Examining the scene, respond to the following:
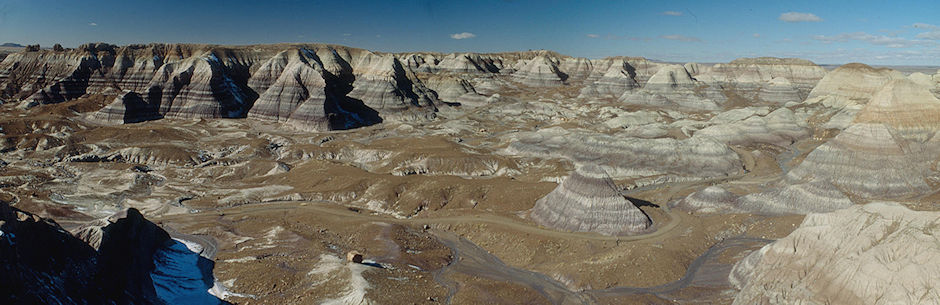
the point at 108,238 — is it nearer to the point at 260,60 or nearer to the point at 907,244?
the point at 907,244

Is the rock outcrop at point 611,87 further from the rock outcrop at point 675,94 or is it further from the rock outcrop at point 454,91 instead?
the rock outcrop at point 454,91

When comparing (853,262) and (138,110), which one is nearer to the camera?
(853,262)

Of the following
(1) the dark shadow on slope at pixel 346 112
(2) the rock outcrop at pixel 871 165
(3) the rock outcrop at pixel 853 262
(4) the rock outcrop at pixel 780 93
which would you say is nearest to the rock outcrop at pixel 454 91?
(1) the dark shadow on slope at pixel 346 112

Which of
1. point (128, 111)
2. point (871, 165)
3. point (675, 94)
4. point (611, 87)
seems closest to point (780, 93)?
point (675, 94)

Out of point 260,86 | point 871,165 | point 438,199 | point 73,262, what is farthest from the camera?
point 260,86

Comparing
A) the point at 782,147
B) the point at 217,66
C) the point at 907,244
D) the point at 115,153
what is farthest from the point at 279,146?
the point at 782,147

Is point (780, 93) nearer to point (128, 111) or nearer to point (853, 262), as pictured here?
point (853, 262)
